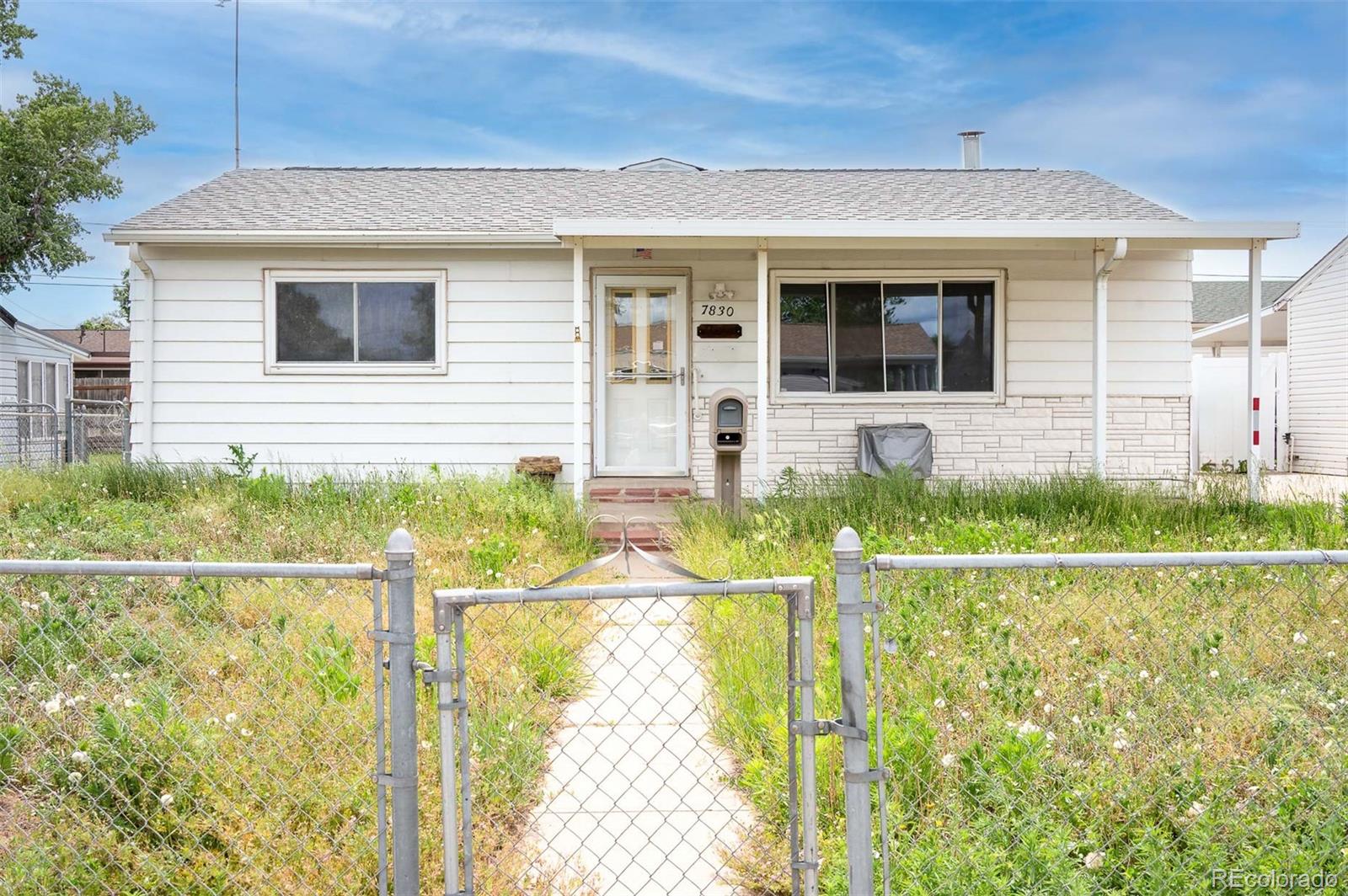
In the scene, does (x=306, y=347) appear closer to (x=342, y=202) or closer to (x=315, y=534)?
(x=342, y=202)

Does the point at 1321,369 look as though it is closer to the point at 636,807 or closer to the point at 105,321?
the point at 636,807

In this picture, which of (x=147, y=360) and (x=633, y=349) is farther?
(x=633, y=349)

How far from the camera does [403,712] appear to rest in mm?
2184

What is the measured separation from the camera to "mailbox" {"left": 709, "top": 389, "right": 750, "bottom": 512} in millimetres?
9078

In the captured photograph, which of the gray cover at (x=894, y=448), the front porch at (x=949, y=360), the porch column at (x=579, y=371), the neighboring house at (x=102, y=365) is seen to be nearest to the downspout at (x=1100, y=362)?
the front porch at (x=949, y=360)

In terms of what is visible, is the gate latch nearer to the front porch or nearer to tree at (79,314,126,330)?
the front porch

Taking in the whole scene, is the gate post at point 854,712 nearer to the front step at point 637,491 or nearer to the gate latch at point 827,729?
the gate latch at point 827,729

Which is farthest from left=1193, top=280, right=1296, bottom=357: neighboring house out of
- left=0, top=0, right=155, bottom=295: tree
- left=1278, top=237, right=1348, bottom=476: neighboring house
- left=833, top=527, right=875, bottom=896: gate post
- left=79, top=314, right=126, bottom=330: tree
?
left=79, top=314, right=126, bottom=330: tree

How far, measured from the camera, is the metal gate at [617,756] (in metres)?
2.20

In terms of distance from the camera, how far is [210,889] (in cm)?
260

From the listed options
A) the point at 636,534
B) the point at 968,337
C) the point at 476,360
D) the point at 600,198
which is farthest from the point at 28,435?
the point at 968,337

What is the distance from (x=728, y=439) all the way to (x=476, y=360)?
299 cm

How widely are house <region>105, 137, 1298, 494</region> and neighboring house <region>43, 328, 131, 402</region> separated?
760 inches
